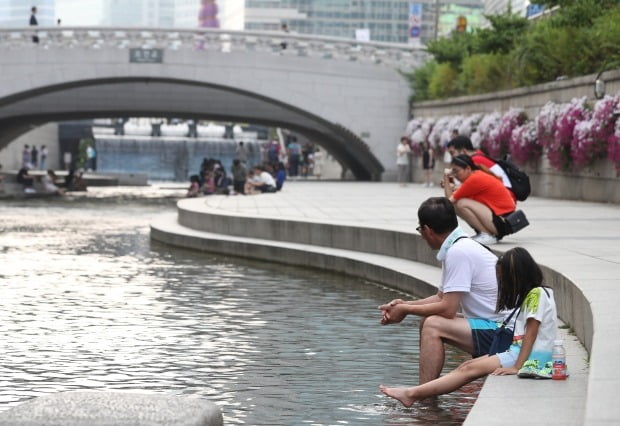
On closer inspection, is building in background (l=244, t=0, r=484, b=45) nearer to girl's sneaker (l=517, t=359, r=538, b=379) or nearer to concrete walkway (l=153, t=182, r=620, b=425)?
concrete walkway (l=153, t=182, r=620, b=425)

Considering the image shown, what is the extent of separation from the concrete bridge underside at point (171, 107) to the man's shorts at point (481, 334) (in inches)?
1631

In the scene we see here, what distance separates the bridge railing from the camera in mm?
46125

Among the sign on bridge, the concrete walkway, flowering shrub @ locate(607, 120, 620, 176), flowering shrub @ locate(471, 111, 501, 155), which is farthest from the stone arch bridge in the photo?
flowering shrub @ locate(607, 120, 620, 176)

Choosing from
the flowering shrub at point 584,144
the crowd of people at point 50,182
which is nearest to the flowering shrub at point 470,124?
the flowering shrub at point 584,144

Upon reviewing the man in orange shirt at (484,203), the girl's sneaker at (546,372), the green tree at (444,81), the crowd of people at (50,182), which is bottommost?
the crowd of people at (50,182)

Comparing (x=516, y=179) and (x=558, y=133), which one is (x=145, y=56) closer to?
(x=558, y=133)

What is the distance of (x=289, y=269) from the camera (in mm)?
17844

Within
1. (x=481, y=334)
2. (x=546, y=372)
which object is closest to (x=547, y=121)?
(x=481, y=334)

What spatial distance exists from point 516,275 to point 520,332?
318 millimetres

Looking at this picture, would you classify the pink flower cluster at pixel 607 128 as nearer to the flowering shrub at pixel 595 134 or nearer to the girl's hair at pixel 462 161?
the flowering shrub at pixel 595 134

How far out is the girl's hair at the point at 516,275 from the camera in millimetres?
7797

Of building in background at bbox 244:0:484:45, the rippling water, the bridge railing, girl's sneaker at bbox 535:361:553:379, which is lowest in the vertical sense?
the rippling water

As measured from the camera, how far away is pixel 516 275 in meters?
7.82

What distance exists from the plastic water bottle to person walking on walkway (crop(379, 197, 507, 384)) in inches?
29.2
